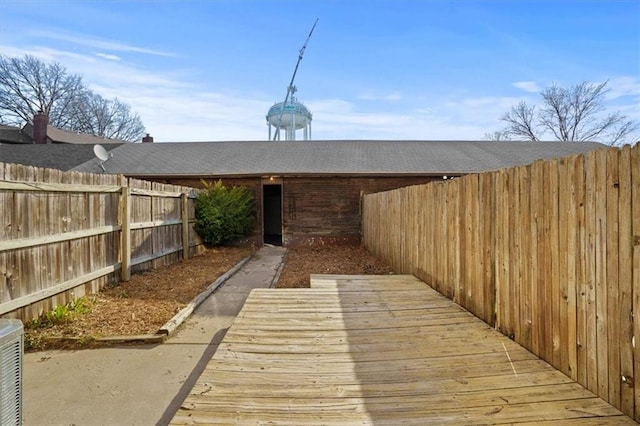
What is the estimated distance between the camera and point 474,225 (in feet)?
12.4

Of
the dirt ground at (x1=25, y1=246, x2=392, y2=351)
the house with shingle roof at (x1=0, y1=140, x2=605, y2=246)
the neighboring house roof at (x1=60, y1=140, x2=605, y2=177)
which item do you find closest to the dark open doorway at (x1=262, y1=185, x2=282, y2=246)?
the house with shingle roof at (x1=0, y1=140, x2=605, y2=246)

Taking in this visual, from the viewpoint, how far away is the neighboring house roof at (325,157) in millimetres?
13227

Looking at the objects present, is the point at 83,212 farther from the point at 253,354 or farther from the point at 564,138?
the point at 564,138

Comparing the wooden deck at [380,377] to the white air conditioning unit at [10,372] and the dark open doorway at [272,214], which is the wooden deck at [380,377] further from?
the dark open doorway at [272,214]

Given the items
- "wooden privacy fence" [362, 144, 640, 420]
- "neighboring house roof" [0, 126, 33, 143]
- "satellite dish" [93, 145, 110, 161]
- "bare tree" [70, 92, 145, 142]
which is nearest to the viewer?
"wooden privacy fence" [362, 144, 640, 420]

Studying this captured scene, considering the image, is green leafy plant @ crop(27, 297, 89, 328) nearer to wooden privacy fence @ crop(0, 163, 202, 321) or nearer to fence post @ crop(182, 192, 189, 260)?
wooden privacy fence @ crop(0, 163, 202, 321)

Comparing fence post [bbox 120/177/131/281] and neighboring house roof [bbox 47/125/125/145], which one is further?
neighboring house roof [bbox 47/125/125/145]

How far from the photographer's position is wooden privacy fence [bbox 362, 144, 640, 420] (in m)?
1.84

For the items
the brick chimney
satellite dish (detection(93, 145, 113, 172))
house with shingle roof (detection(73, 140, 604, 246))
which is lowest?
house with shingle roof (detection(73, 140, 604, 246))

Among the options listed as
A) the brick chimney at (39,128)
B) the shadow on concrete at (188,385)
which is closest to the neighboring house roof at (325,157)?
the shadow on concrete at (188,385)

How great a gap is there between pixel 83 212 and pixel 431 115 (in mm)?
22100

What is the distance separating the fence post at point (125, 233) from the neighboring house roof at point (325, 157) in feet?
21.2

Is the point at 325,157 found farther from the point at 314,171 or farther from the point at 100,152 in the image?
the point at 100,152

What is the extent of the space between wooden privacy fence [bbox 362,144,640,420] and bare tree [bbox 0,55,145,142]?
39599 mm
